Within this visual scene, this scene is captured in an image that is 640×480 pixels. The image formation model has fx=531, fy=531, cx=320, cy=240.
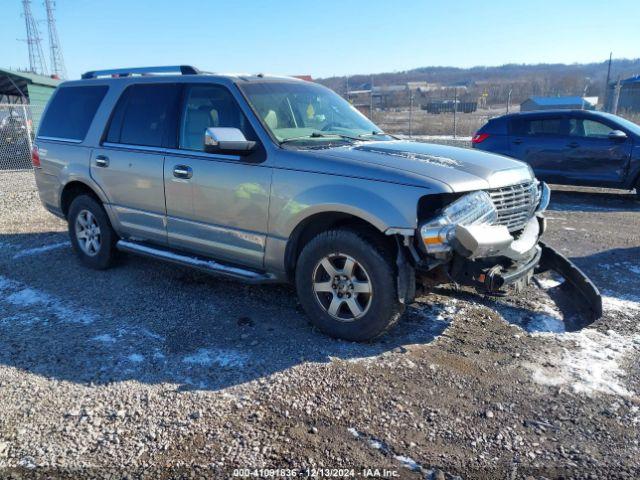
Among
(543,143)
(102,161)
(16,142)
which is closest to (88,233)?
(102,161)

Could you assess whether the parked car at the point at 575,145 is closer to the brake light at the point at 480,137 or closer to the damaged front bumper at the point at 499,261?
the brake light at the point at 480,137

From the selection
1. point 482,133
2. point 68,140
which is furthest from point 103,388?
point 482,133

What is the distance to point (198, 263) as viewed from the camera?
4730mm

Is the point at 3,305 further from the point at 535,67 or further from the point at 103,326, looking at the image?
the point at 535,67

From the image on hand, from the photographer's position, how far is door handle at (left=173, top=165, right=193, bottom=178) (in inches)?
182

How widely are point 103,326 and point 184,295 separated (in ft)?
2.84

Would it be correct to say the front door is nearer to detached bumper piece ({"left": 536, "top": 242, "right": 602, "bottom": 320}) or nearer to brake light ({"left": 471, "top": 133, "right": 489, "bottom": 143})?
detached bumper piece ({"left": 536, "top": 242, "right": 602, "bottom": 320})

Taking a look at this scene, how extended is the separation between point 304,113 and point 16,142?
1721cm

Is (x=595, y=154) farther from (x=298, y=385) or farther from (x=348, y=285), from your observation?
(x=298, y=385)

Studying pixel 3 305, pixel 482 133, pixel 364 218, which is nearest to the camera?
pixel 364 218

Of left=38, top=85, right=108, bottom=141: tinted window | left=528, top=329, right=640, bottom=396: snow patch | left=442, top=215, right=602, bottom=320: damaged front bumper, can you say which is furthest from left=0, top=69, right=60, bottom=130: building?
left=528, top=329, right=640, bottom=396: snow patch

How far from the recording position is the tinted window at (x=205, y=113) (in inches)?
178

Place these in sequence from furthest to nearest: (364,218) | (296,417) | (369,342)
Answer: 1. (369,342)
2. (364,218)
3. (296,417)

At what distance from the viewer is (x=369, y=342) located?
4012 millimetres
